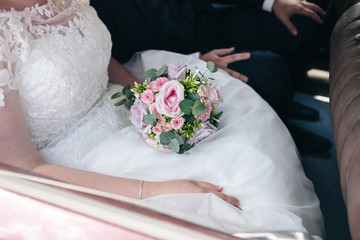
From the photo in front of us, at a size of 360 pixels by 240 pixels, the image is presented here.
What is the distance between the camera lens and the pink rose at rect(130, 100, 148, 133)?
1095 mm

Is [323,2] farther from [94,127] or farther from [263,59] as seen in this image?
[94,127]

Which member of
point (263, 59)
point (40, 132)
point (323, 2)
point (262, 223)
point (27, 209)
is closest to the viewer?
point (27, 209)

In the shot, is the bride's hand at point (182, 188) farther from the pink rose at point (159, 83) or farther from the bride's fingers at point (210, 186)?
the pink rose at point (159, 83)

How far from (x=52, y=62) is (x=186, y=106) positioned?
38 cm

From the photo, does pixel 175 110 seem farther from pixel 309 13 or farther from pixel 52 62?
pixel 309 13

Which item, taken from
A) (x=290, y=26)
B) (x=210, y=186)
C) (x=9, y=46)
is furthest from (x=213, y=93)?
(x=290, y=26)

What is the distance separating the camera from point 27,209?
2.02ft

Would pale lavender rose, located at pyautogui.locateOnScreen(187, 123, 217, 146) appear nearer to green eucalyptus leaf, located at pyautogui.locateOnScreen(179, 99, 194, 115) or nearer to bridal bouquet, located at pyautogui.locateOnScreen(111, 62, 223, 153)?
bridal bouquet, located at pyautogui.locateOnScreen(111, 62, 223, 153)

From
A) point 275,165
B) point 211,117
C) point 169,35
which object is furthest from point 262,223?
point 169,35

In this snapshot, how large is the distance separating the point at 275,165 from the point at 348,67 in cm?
45

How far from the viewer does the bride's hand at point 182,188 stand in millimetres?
958

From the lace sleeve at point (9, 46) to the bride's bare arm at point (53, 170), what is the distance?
1.2 inches

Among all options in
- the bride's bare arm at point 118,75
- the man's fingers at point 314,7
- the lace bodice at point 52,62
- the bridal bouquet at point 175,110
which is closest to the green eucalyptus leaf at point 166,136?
the bridal bouquet at point 175,110

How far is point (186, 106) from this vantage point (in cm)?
101
